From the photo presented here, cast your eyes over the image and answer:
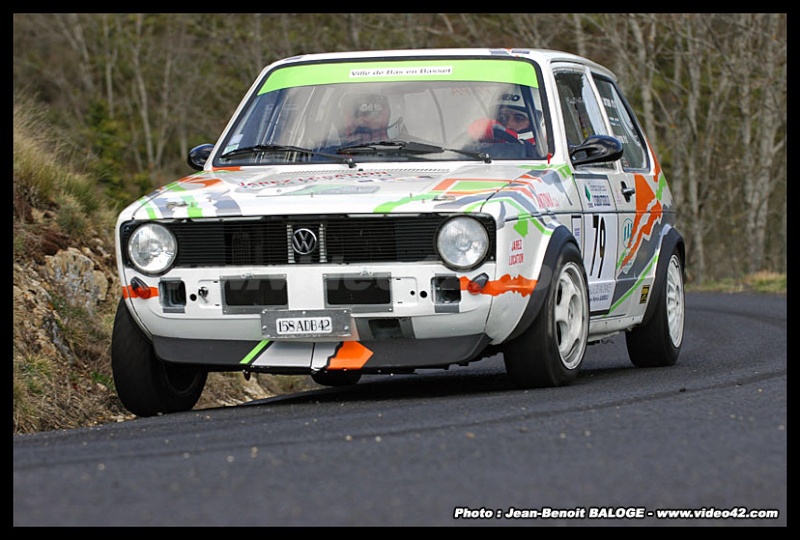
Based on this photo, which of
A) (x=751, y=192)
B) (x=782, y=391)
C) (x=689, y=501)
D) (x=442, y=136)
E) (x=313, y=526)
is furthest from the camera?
(x=751, y=192)

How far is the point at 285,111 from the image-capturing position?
335 inches

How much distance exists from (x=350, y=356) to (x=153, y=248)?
113cm

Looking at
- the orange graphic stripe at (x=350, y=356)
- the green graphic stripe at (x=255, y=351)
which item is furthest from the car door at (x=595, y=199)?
the green graphic stripe at (x=255, y=351)

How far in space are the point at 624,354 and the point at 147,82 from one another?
46455 mm

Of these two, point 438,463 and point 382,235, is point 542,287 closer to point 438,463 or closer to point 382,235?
point 382,235

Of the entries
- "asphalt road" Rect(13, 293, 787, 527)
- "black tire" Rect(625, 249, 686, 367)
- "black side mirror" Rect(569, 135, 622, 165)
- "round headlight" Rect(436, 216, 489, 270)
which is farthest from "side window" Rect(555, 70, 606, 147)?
"asphalt road" Rect(13, 293, 787, 527)

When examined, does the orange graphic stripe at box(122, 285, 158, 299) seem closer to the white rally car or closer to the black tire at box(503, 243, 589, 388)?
the white rally car

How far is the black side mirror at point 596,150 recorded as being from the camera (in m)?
8.08

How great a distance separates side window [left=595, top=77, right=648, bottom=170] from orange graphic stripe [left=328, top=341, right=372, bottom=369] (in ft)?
9.08

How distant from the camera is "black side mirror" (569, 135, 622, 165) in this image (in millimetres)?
8078

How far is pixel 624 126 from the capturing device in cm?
964

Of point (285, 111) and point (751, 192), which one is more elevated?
point (285, 111)
